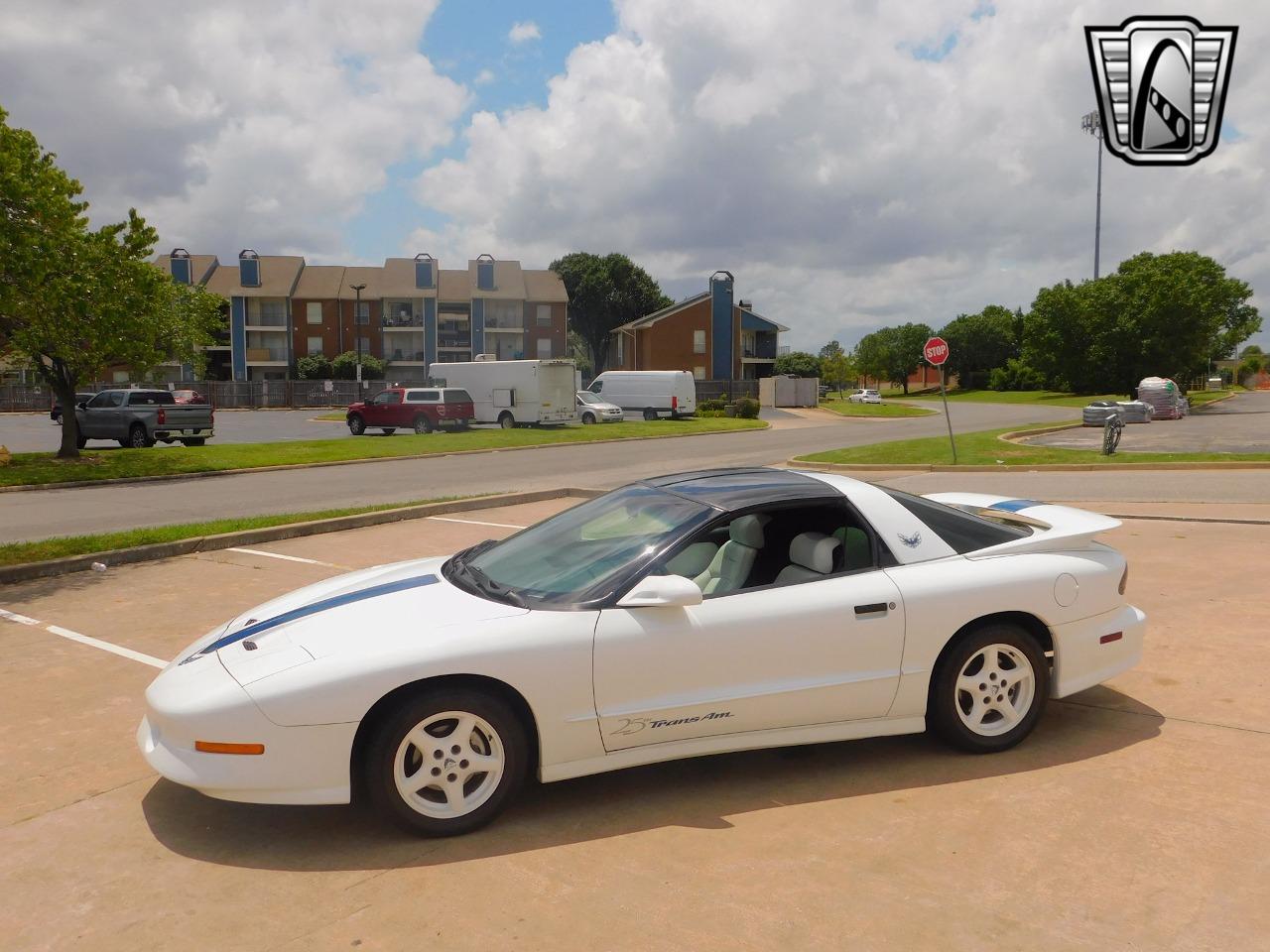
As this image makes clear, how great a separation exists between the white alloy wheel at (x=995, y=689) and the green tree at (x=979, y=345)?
98.2 m

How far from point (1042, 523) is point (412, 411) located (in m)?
30.5

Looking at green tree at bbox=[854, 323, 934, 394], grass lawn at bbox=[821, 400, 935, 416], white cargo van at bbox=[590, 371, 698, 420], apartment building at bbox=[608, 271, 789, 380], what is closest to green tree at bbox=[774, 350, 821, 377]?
green tree at bbox=[854, 323, 934, 394]

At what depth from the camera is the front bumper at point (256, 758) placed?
11.4ft

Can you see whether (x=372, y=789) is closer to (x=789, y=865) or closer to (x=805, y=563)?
(x=789, y=865)

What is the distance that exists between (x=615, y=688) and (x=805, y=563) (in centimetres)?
108

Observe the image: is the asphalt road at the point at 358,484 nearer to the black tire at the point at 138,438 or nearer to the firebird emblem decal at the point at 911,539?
the black tire at the point at 138,438

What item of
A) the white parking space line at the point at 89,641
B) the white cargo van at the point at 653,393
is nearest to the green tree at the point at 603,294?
the white cargo van at the point at 653,393

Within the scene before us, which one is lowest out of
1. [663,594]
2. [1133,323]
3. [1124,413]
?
[663,594]

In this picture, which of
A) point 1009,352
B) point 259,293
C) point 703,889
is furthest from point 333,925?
point 1009,352

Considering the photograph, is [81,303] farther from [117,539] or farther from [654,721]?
[654,721]

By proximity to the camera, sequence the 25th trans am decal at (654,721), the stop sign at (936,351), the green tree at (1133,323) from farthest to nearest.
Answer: the green tree at (1133,323), the stop sign at (936,351), the 25th trans am decal at (654,721)

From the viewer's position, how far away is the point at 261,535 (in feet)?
35.6

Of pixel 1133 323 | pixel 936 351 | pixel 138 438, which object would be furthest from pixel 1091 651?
pixel 1133 323

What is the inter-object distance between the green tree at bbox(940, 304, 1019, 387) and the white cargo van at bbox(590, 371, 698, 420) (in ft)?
196
